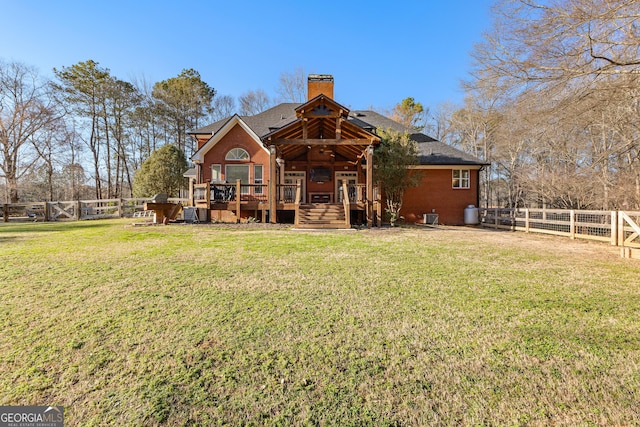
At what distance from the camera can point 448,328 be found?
3.03m

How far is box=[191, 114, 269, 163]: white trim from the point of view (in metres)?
15.1

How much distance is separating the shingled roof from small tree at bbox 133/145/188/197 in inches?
314

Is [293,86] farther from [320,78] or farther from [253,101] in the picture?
[320,78]

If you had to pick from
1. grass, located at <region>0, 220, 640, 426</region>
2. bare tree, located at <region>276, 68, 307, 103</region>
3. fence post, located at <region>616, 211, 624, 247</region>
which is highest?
bare tree, located at <region>276, 68, 307, 103</region>

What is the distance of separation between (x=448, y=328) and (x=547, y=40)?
7.12 m

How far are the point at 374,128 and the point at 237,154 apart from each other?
792 cm

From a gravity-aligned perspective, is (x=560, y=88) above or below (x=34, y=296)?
above

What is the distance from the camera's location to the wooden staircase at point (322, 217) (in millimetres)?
11250

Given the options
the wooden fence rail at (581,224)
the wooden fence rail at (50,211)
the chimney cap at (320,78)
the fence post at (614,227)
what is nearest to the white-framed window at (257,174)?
the wooden fence rail at (50,211)

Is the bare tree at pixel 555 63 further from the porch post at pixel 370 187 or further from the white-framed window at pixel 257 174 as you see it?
the white-framed window at pixel 257 174

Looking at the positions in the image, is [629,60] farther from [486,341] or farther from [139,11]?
[139,11]

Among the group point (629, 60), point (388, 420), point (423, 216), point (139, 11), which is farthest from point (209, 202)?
point (629, 60)

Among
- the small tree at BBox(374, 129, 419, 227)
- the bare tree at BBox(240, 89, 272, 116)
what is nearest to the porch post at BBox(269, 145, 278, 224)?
the small tree at BBox(374, 129, 419, 227)

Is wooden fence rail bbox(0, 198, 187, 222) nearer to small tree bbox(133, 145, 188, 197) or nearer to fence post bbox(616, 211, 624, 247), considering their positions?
small tree bbox(133, 145, 188, 197)
